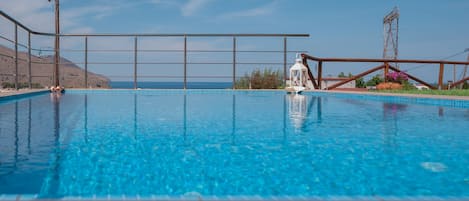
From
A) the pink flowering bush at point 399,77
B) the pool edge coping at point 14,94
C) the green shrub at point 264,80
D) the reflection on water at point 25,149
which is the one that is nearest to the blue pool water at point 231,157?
the reflection on water at point 25,149

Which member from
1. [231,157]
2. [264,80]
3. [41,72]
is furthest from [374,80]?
[231,157]

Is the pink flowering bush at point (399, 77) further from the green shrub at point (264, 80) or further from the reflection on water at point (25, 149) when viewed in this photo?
the reflection on water at point (25, 149)

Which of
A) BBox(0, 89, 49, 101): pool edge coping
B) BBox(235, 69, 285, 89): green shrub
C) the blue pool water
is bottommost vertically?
the blue pool water

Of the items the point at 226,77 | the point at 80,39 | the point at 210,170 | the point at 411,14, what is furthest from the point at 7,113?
the point at 411,14

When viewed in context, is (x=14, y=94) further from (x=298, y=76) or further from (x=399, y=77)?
(x=399, y=77)

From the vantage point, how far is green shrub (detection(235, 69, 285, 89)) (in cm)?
1289

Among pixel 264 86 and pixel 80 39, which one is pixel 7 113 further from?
pixel 264 86

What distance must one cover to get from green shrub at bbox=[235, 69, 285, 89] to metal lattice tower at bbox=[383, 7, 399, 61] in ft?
75.1

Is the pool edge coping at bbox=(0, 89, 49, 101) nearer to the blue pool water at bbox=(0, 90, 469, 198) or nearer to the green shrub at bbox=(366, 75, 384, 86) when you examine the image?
the blue pool water at bbox=(0, 90, 469, 198)

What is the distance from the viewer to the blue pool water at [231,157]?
2.24m

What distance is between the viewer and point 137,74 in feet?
38.8

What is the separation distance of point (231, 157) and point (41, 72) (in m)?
10.7

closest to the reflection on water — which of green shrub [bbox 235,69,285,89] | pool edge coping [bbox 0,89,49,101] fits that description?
pool edge coping [bbox 0,89,49,101]

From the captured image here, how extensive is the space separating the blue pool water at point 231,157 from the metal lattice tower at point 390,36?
97.1 feet
